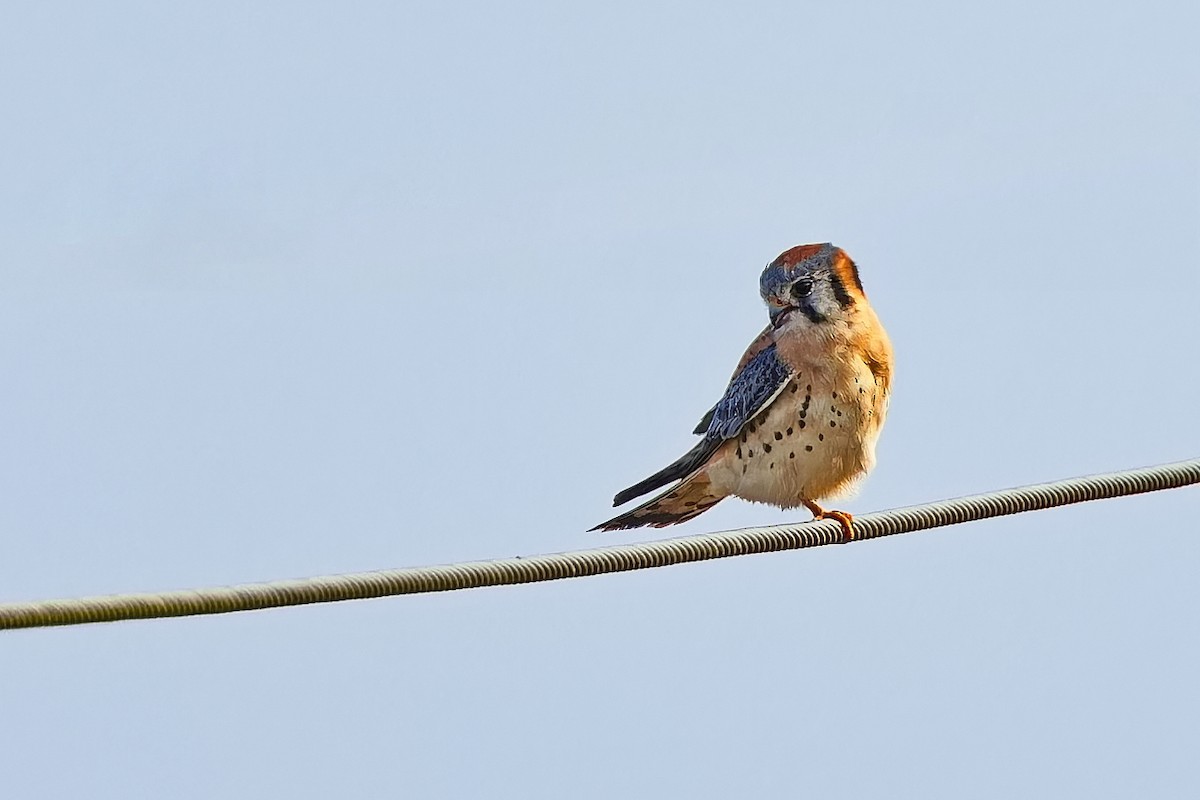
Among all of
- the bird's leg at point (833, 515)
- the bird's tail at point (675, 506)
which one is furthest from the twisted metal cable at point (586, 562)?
the bird's tail at point (675, 506)

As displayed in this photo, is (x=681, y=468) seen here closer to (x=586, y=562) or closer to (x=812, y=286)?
(x=812, y=286)

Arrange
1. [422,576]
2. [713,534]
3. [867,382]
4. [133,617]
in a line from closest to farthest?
1. [133,617]
2. [422,576]
3. [713,534]
4. [867,382]

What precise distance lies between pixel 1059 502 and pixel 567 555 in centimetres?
213

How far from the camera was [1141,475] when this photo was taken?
761 cm

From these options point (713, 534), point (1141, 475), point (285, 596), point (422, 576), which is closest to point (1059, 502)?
point (1141, 475)

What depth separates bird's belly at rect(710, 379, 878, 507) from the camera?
10266mm

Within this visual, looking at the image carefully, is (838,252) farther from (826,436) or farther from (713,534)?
(713,534)

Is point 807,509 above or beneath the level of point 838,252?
beneath

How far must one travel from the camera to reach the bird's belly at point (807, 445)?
10266 mm

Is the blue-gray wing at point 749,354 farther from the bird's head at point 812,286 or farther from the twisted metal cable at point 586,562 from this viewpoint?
the twisted metal cable at point 586,562

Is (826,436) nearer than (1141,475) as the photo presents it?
No

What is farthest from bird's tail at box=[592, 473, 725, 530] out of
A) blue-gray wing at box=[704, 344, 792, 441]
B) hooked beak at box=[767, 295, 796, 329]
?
hooked beak at box=[767, 295, 796, 329]

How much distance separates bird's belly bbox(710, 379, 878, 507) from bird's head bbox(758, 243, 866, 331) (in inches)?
13.8

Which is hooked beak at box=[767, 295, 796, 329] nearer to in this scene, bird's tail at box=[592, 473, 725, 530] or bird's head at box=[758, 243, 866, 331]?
bird's head at box=[758, 243, 866, 331]
